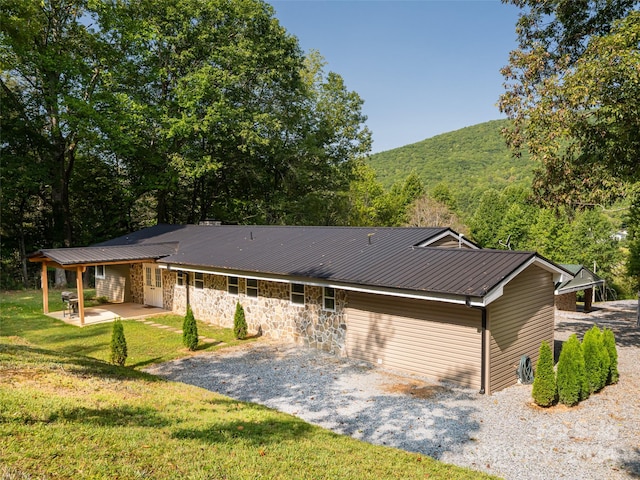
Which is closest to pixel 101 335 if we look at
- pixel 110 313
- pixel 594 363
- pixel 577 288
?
pixel 110 313

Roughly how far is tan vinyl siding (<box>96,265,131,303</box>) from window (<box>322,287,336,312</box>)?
41.0ft

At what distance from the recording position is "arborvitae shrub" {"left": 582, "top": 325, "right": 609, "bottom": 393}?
925 centimetres

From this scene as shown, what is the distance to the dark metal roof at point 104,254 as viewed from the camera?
15.6m

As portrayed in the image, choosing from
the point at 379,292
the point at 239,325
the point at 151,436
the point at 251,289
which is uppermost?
the point at 379,292

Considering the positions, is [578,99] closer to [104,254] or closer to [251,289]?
[251,289]

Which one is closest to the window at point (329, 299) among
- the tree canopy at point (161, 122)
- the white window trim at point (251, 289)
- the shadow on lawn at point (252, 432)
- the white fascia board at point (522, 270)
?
the white window trim at point (251, 289)

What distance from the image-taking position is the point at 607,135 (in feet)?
38.4

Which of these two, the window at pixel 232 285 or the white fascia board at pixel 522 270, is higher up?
the white fascia board at pixel 522 270

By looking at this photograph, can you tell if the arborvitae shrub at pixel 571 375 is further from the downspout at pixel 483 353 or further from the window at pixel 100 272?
the window at pixel 100 272

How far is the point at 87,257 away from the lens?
1608 centimetres

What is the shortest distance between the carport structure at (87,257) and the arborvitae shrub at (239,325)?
5769mm

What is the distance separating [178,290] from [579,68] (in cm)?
1567

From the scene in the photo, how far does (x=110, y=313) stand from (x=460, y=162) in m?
66.3

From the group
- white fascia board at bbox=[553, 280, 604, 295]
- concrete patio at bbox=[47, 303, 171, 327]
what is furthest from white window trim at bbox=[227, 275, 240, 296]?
white fascia board at bbox=[553, 280, 604, 295]
